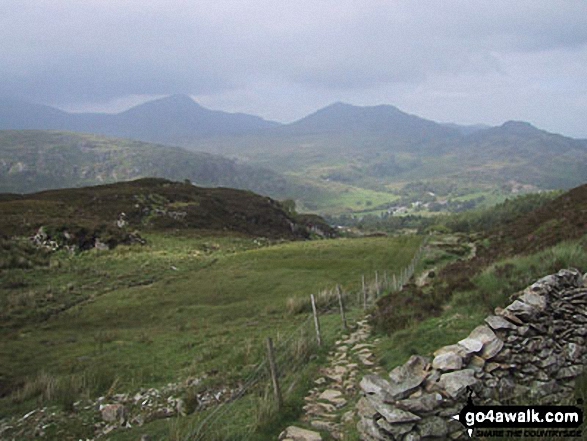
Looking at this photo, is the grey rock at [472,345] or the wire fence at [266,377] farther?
the wire fence at [266,377]

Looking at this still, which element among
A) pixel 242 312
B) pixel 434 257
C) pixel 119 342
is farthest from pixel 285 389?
pixel 434 257

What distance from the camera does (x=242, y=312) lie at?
25094mm

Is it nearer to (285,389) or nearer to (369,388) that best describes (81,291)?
(285,389)

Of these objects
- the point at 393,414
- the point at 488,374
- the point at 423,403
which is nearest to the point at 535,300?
the point at 488,374

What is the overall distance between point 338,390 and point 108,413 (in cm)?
634

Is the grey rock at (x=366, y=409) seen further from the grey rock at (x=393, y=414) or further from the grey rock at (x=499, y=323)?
the grey rock at (x=499, y=323)

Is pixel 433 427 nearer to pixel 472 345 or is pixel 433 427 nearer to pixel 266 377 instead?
pixel 472 345

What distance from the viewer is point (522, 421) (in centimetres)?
657

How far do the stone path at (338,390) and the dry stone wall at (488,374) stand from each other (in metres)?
0.88

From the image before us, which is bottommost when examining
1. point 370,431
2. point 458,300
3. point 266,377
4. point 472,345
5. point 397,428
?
point 266,377

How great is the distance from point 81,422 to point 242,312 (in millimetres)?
14048

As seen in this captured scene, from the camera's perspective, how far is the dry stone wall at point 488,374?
6.84m

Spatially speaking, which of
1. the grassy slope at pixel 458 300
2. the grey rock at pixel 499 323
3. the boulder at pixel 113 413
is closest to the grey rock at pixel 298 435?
the grey rock at pixel 499 323

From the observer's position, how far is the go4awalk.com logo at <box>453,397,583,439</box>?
20.5 feet
